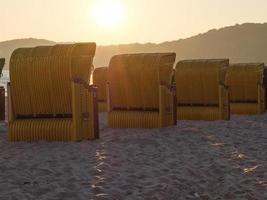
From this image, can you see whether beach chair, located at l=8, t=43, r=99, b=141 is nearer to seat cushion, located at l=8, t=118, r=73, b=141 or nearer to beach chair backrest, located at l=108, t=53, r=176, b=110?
seat cushion, located at l=8, t=118, r=73, b=141

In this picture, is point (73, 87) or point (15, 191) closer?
point (15, 191)

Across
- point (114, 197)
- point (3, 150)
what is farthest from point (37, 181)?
point (3, 150)

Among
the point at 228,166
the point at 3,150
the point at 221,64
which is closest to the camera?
the point at 228,166

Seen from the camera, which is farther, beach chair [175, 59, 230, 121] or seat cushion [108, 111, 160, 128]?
beach chair [175, 59, 230, 121]

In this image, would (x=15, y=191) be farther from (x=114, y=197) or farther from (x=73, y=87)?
(x=73, y=87)

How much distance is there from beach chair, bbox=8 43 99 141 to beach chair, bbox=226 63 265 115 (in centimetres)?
1311

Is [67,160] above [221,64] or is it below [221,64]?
below

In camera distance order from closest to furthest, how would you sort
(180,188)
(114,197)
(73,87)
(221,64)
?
(114,197) → (180,188) → (73,87) → (221,64)

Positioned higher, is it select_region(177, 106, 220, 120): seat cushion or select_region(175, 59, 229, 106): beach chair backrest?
select_region(175, 59, 229, 106): beach chair backrest

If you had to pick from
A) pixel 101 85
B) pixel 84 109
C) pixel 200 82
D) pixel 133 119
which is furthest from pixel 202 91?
pixel 84 109

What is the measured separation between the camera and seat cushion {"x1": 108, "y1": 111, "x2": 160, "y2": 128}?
18.0 m

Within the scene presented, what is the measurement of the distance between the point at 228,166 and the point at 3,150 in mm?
5651

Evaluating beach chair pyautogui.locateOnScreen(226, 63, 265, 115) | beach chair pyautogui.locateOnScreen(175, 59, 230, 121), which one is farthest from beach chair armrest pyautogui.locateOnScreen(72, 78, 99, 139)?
beach chair pyautogui.locateOnScreen(226, 63, 265, 115)

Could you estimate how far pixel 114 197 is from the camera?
8633 mm
